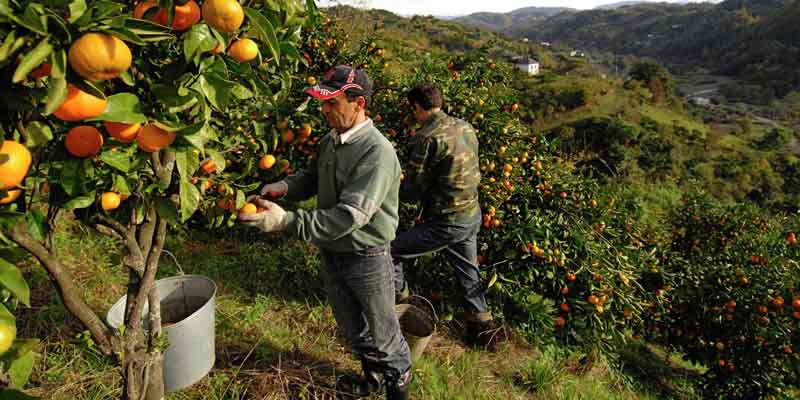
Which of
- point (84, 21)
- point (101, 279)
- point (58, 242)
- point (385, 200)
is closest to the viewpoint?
point (84, 21)

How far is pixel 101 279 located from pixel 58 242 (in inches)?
28.4

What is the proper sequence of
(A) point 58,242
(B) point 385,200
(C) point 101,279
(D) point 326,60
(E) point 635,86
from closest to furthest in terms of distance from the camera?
(B) point 385,200
(C) point 101,279
(A) point 58,242
(D) point 326,60
(E) point 635,86

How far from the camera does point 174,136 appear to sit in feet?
3.41

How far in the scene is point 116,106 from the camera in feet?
2.93

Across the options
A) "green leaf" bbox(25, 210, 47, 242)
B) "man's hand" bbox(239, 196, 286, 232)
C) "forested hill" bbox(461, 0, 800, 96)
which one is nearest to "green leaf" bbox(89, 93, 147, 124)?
"green leaf" bbox(25, 210, 47, 242)

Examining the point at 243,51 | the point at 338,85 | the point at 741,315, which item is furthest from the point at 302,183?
the point at 741,315

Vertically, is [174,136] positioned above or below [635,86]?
above

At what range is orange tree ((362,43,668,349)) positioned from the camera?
3273 millimetres

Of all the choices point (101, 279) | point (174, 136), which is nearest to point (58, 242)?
point (101, 279)

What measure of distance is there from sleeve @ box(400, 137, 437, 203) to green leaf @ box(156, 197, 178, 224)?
6.17 ft

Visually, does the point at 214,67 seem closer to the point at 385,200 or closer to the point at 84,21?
the point at 84,21

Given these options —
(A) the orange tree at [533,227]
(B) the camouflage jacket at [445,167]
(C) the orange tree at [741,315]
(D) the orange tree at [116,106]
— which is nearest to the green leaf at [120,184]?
(D) the orange tree at [116,106]

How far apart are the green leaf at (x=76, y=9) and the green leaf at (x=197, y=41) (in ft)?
0.59

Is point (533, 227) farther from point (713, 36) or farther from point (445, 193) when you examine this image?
point (713, 36)
